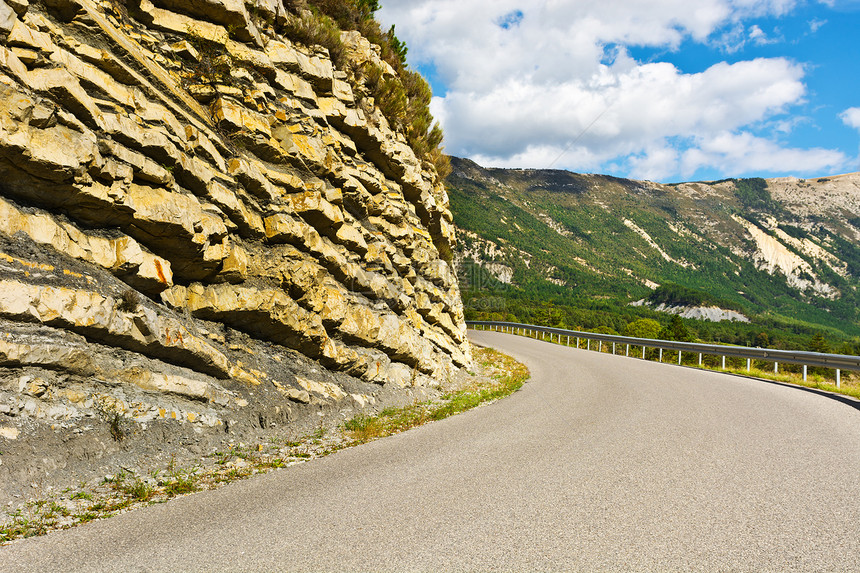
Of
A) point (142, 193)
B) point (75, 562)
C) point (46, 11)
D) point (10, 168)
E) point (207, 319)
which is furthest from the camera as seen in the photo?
point (207, 319)

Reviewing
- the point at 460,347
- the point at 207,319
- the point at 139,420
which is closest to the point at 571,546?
the point at 139,420

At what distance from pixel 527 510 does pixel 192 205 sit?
22.6ft

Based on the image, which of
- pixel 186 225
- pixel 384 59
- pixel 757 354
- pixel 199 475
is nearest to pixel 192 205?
pixel 186 225

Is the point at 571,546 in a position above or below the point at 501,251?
below

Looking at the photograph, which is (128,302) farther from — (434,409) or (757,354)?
(757,354)

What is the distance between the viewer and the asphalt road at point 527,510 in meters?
3.58

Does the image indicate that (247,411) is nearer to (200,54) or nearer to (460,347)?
(200,54)

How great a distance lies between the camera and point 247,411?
726cm

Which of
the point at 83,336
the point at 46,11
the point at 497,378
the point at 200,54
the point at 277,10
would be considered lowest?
the point at 497,378

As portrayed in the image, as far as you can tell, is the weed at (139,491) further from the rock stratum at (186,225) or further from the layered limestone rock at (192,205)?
the layered limestone rock at (192,205)

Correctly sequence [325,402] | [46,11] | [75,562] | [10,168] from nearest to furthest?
1. [75,562]
2. [10,168]
3. [46,11]
4. [325,402]

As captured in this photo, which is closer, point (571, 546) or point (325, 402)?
point (571, 546)

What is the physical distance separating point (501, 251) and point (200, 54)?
154 metres

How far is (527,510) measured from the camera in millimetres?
4469
